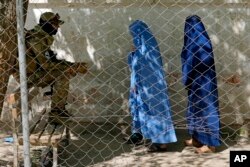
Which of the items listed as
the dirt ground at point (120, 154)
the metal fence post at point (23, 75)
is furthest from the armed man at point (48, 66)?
the metal fence post at point (23, 75)

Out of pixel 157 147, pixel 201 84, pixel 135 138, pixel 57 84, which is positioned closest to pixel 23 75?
pixel 57 84

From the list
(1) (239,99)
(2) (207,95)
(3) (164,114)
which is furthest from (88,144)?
(1) (239,99)

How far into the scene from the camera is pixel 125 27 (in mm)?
7016

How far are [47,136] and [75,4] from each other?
7.82ft

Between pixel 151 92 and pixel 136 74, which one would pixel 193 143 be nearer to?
pixel 151 92

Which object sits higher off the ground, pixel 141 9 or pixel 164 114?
pixel 141 9

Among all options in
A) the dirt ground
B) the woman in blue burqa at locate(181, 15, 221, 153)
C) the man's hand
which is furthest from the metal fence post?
the woman in blue burqa at locate(181, 15, 221, 153)

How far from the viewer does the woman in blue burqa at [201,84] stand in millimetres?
5812

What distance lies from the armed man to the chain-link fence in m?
0.01

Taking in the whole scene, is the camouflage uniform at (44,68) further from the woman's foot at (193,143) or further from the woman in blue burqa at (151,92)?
the woman's foot at (193,143)

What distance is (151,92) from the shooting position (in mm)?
5980

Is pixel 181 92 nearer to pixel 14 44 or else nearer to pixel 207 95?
→ pixel 207 95

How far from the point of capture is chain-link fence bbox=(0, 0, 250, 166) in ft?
19.4

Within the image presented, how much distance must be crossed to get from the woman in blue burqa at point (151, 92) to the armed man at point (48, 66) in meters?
0.70
